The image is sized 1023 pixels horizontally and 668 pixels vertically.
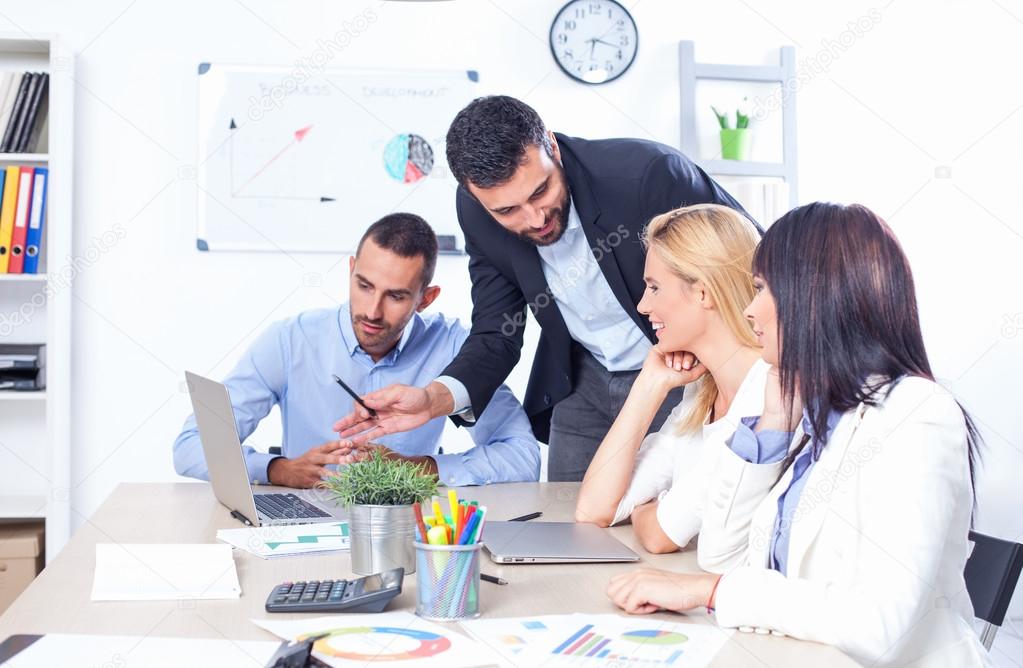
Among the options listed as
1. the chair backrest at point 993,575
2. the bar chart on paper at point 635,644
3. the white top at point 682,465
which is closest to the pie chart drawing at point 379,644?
the bar chart on paper at point 635,644

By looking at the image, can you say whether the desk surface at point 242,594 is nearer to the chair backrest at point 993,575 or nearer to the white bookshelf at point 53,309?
the chair backrest at point 993,575

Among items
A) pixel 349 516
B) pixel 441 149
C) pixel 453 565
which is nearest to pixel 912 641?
pixel 453 565

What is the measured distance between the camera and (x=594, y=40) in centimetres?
328

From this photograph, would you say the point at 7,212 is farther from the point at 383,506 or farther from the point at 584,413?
the point at 383,506

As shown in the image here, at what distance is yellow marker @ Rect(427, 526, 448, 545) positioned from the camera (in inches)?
42.8

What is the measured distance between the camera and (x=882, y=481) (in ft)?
3.49

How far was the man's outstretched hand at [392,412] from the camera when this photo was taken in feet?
6.31

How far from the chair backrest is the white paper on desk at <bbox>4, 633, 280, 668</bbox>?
95 cm

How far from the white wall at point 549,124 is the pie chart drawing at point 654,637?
2.26 meters

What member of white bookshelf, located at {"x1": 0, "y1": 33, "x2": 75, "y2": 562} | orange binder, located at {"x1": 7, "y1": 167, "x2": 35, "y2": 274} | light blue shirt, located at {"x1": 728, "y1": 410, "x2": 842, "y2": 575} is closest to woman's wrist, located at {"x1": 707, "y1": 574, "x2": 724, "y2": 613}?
light blue shirt, located at {"x1": 728, "y1": 410, "x2": 842, "y2": 575}

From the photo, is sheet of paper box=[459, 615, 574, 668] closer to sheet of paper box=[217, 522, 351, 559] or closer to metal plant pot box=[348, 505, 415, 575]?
metal plant pot box=[348, 505, 415, 575]

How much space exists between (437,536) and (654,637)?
247 millimetres

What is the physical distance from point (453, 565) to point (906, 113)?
9.64 feet

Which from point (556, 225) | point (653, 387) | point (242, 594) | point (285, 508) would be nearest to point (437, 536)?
point (242, 594)
